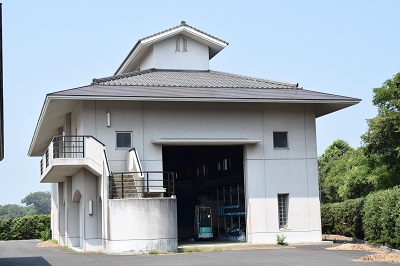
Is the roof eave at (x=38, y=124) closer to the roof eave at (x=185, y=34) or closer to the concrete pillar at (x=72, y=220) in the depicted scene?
the concrete pillar at (x=72, y=220)

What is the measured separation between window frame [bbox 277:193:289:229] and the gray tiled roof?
17.9ft

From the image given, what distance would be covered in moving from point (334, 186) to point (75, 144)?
2014 inches

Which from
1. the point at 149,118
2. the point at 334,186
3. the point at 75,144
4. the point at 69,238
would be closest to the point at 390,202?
the point at 149,118

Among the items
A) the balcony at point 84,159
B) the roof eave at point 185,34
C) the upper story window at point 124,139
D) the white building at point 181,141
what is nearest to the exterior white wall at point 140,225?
the white building at point 181,141

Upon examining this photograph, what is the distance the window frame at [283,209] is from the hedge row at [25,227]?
104ft

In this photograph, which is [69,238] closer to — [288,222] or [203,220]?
[203,220]

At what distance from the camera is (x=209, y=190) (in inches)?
1667

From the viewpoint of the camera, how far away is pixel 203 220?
3891 cm

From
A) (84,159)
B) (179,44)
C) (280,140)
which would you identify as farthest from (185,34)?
(84,159)

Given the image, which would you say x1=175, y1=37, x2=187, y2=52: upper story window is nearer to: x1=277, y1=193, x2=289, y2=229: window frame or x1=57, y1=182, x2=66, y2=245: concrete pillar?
x1=277, y1=193, x2=289, y2=229: window frame

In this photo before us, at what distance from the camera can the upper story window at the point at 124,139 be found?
100 feet

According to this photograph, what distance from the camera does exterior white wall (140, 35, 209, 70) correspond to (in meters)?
37.6

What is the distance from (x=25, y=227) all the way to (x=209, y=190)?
76.5 feet

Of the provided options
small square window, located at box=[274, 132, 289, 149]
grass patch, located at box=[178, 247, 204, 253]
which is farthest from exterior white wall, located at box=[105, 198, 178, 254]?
small square window, located at box=[274, 132, 289, 149]
